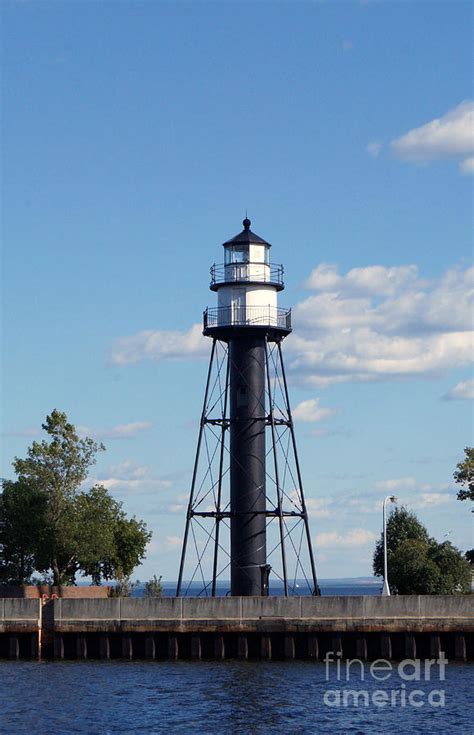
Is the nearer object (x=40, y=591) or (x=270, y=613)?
(x=270, y=613)

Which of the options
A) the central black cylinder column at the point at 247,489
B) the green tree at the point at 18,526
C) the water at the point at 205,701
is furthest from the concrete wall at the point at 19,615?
the green tree at the point at 18,526

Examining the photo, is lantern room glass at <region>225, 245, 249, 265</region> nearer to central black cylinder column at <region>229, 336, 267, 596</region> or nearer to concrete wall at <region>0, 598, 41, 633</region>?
central black cylinder column at <region>229, 336, 267, 596</region>

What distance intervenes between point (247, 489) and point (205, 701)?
1821 cm

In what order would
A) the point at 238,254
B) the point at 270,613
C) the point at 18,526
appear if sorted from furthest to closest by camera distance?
the point at 18,526 → the point at 238,254 → the point at 270,613

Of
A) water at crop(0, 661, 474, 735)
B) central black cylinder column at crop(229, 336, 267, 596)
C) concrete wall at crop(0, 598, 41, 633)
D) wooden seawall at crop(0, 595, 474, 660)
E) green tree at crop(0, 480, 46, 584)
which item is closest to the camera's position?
water at crop(0, 661, 474, 735)

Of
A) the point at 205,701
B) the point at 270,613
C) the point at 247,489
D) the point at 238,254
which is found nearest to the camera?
the point at 205,701

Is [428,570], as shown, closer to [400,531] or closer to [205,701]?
[400,531]

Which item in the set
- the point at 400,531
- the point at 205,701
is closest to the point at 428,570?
the point at 400,531

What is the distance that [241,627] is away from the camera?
190ft

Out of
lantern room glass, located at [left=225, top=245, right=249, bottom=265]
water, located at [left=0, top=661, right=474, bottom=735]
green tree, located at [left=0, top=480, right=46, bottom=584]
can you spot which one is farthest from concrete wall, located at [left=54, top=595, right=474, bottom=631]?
lantern room glass, located at [left=225, top=245, right=249, bottom=265]

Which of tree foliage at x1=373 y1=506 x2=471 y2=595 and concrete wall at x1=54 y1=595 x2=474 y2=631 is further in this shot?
tree foliage at x1=373 y1=506 x2=471 y2=595

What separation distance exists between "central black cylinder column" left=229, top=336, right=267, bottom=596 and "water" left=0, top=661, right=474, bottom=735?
8.58 meters

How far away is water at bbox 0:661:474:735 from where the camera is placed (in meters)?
44.1

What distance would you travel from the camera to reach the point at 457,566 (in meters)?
79.6
